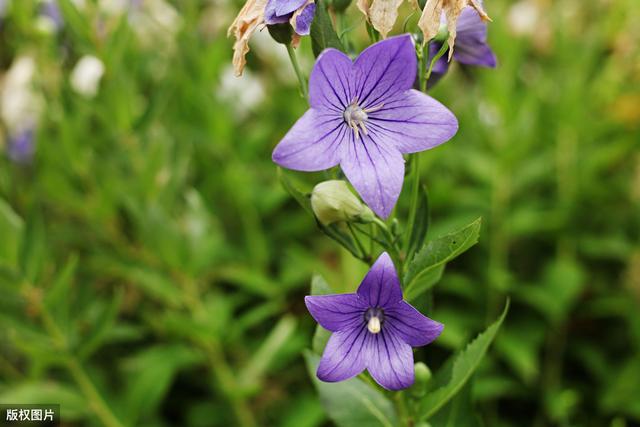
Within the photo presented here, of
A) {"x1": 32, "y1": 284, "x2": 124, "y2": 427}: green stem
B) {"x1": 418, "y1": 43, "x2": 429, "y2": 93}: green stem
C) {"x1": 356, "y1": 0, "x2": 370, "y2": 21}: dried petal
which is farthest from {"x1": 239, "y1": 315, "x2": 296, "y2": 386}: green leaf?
{"x1": 356, "y1": 0, "x2": 370, "y2": 21}: dried petal

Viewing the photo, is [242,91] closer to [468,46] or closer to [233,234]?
[233,234]

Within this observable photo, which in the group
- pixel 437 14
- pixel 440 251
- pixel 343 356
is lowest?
pixel 343 356

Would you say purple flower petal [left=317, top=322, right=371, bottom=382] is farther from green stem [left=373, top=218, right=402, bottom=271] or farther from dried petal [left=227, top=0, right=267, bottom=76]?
dried petal [left=227, top=0, right=267, bottom=76]

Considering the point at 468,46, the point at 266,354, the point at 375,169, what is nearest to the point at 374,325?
the point at 375,169

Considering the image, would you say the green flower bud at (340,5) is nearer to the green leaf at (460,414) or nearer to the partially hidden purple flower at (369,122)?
the partially hidden purple flower at (369,122)

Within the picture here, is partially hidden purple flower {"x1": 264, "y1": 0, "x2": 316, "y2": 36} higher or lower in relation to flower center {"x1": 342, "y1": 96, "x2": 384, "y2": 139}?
higher
